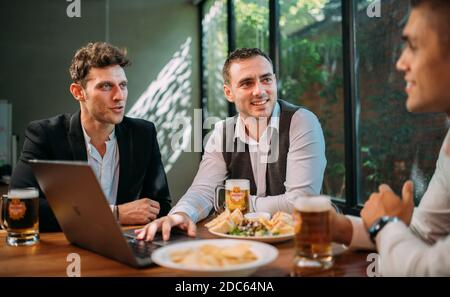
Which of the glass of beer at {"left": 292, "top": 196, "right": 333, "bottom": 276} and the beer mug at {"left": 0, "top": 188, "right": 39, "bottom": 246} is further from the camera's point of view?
the beer mug at {"left": 0, "top": 188, "right": 39, "bottom": 246}

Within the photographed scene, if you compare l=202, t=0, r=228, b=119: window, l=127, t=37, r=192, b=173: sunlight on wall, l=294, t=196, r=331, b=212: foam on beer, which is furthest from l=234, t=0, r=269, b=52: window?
l=294, t=196, r=331, b=212: foam on beer

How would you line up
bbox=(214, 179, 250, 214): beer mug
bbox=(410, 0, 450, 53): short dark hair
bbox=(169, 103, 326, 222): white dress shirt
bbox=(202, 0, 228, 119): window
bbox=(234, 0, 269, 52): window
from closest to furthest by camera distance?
bbox=(410, 0, 450, 53): short dark hair → bbox=(214, 179, 250, 214): beer mug → bbox=(169, 103, 326, 222): white dress shirt → bbox=(234, 0, 269, 52): window → bbox=(202, 0, 228, 119): window

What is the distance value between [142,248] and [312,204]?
513 millimetres

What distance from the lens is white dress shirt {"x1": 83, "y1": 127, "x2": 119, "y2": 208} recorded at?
2.23 metres

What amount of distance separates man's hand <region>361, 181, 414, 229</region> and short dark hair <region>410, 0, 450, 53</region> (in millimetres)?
400

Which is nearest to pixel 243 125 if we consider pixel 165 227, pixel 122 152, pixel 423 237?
pixel 122 152

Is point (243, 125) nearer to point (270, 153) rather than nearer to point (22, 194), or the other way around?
point (270, 153)

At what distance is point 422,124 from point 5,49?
16.2ft

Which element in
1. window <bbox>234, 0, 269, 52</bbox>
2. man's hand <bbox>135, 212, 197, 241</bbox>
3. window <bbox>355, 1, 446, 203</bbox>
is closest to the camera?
man's hand <bbox>135, 212, 197, 241</bbox>

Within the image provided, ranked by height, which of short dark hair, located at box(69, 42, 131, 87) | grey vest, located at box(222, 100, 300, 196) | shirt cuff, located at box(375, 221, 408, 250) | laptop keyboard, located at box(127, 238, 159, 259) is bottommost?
laptop keyboard, located at box(127, 238, 159, 259)

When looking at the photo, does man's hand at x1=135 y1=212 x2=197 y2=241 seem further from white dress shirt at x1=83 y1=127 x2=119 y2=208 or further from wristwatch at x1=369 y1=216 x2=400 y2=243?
white dress shirt at x1=83 y1=127 x2=119 y2=208

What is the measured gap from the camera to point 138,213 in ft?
5.65
